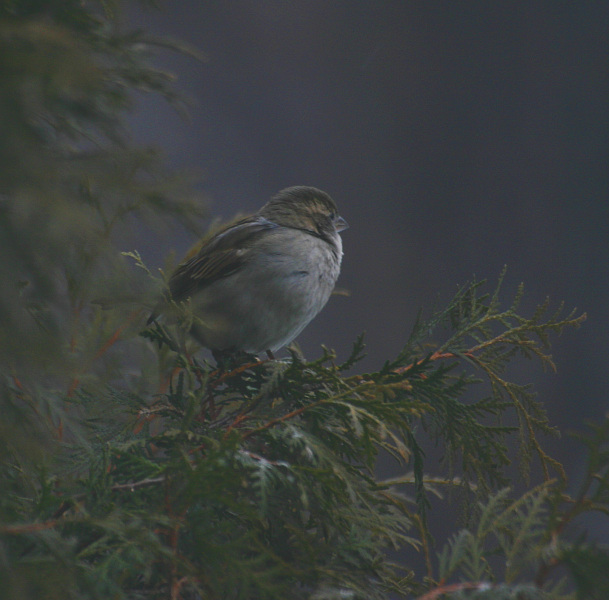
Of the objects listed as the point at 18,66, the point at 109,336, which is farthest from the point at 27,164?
the point at 109,336

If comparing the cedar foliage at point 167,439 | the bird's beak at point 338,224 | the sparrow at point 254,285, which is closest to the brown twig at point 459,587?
the cedar foliage at point 167,439

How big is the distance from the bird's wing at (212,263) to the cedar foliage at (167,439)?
38 cm

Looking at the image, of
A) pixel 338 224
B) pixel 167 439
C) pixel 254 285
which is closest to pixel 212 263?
pixel 254 285

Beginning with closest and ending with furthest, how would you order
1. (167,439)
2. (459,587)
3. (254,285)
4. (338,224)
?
(459,587)
(167,439)
(254,285)
(338,224)

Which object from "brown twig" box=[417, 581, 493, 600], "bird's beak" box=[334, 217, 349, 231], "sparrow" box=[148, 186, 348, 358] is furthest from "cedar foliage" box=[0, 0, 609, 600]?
"bird's beak" box=[334, 217, 349, 231]

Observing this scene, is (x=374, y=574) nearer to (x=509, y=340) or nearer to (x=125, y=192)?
(x=509, y=340)

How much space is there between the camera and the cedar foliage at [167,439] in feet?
1.32

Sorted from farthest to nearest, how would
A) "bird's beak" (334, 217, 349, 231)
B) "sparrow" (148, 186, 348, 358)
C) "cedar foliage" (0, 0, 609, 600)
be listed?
"bird's beak" (334, 217, 349, 231), "sparrow" (148, 186, 348, 358), "cedar foliage" (0, 0, 609, 600)

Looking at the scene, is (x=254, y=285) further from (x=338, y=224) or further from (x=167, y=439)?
(x=167, y=439)

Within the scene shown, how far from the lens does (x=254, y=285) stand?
45.2 inches

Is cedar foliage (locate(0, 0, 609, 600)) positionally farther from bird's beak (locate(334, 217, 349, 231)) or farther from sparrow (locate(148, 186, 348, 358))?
bird's beak (locate(334, 217, 349, 231))

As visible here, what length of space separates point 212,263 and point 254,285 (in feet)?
0.29

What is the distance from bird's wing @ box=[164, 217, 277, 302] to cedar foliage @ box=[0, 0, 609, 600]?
378 millimetres

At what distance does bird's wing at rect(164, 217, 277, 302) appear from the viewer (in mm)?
1166
